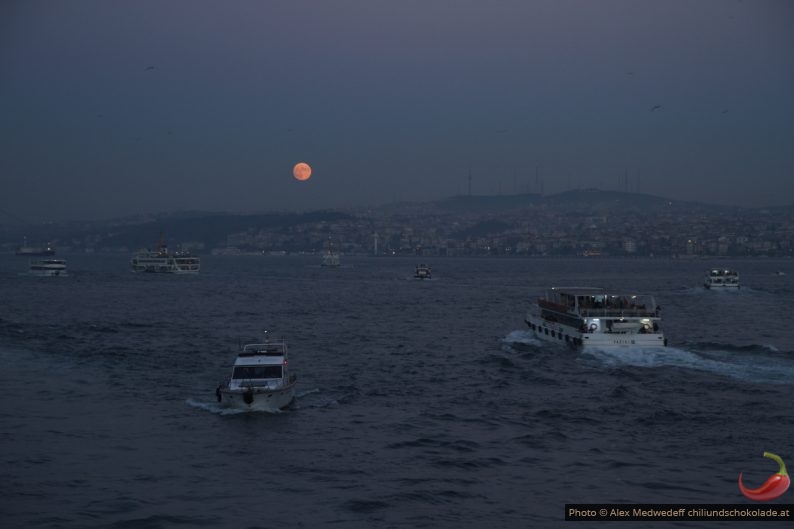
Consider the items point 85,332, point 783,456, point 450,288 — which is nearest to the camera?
point 783,456

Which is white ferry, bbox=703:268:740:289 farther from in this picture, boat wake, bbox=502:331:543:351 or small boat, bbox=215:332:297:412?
small boat, bbox=215:332:297:412

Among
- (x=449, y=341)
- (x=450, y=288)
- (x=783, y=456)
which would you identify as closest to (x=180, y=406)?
(x=783, y=456)

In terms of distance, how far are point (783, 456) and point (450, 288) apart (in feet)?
266

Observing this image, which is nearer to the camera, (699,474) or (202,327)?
(699,474)

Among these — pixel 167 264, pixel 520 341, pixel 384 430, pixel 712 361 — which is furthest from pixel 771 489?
pixel 167 264

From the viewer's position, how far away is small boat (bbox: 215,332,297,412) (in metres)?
25.8

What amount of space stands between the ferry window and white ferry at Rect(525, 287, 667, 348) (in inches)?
726

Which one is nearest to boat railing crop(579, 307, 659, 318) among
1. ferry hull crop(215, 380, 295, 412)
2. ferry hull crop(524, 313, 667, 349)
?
ferry hull crop(524, 313, 667, 349)

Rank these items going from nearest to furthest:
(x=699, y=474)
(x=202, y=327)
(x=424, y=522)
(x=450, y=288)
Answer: (x=424, y=522), (x=699, y=474), (x=202, y=327), (x=450, y=288)

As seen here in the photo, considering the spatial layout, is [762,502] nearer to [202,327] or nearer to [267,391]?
[267,391]

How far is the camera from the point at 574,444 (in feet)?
74.3

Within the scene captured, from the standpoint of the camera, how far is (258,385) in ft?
85.9

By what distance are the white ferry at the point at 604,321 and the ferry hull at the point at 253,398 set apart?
19059mm

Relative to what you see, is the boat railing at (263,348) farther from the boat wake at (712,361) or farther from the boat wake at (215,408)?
the boat wake at (712,361)
